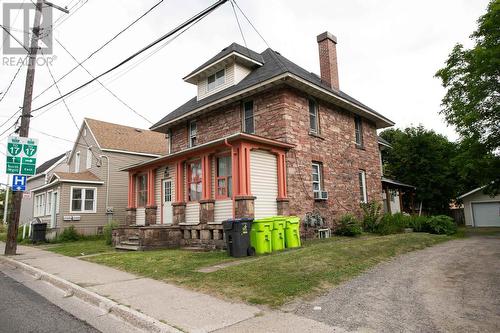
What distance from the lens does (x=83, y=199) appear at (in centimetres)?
2248

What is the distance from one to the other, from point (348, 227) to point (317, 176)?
8.51 feet

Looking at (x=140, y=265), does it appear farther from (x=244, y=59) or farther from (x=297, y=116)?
(x=244, y=59)

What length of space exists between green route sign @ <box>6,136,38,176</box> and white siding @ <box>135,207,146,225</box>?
17.1 feet

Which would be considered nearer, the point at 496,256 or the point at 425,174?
the point at 496,256

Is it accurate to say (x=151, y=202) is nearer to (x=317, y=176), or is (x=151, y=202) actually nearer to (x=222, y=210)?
(x=222, y=210)

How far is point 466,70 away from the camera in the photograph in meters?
18.0

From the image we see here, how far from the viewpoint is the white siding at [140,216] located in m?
17.5

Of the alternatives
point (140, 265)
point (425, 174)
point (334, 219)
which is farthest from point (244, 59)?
point (425, 174)

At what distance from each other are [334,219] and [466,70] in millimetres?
10720

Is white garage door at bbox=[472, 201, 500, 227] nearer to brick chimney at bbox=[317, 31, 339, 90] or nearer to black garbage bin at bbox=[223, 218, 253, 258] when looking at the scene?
brick chimney at bbox=[317, 31, 339, 90]

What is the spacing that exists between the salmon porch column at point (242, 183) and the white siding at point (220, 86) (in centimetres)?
550

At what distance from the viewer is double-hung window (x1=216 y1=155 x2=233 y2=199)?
13.4 m

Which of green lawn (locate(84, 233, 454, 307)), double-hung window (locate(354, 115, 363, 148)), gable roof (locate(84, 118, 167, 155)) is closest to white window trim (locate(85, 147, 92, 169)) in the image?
gable roof (locate(84, 118, 167, 155))

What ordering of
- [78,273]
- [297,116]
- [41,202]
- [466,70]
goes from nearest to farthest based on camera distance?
[78,273] → [297,116] → [466,70] → [41,202]
